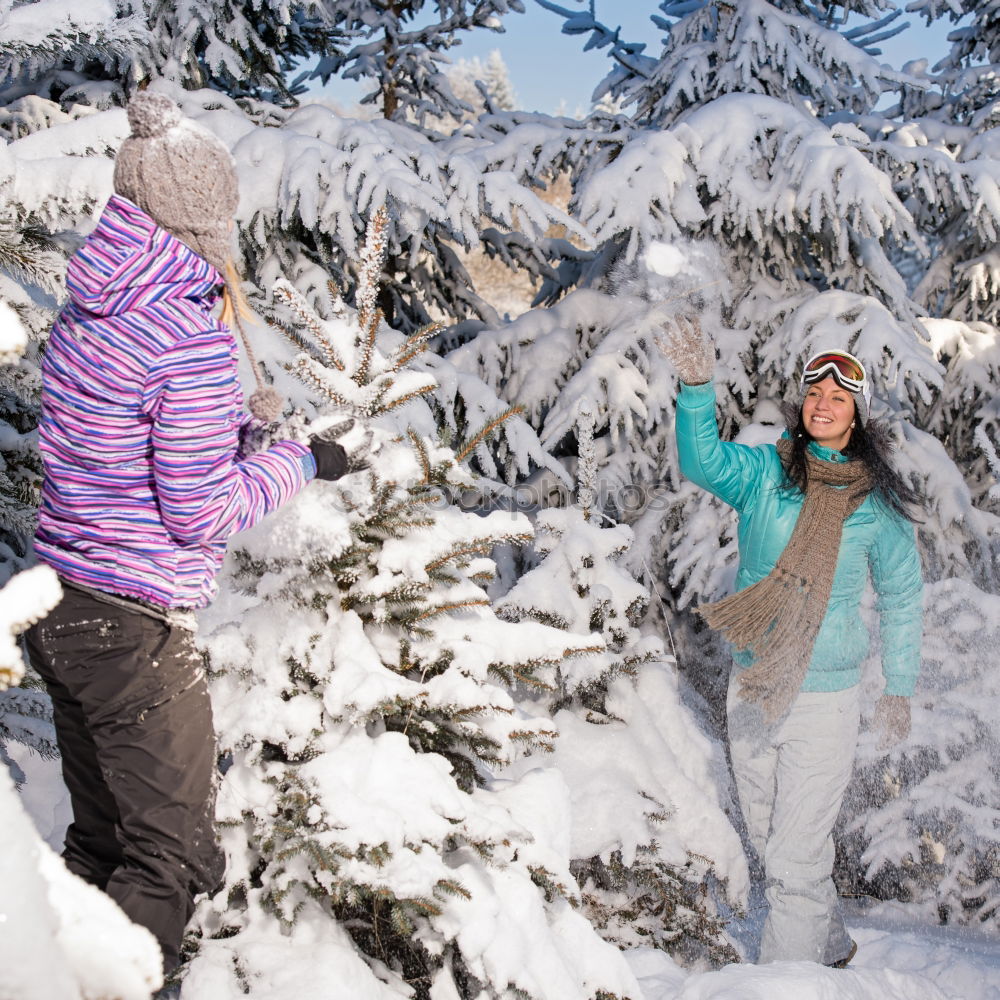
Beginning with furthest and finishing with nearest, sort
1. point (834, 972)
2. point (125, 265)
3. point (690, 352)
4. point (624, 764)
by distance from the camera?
point (624, 764), point (690, 352), point (834, 972), point (125, 265)

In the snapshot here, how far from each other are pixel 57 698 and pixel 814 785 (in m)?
2.94

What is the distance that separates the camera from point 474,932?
2287 millimetres

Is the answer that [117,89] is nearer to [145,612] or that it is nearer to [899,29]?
[145,612]

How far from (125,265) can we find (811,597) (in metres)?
2.80

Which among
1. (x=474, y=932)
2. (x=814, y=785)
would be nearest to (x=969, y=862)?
(x=814, y=785)

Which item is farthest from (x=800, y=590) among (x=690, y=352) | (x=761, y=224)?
(x=761, y=224)

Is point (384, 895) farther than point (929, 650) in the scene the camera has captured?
No

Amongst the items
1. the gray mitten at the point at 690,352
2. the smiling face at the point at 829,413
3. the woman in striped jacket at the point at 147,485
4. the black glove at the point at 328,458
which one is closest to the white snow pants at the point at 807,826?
the smiling face at the point at 829,413

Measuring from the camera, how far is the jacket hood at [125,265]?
1836 millimetres

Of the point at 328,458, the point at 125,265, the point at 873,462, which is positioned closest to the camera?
the point at 125,265

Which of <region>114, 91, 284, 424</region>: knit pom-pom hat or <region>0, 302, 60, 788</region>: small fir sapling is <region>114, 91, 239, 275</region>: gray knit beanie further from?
<region>0, 302, 60, 788</region>: small fir sapling

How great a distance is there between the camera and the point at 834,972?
313 cm

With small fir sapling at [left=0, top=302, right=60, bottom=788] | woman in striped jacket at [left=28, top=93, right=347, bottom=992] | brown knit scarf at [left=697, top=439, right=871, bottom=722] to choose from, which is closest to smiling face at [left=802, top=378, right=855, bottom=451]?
brown knit scarf at [left=697, top=439, right=871, bottom=722]

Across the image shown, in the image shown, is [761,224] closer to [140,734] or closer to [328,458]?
[328,458]
